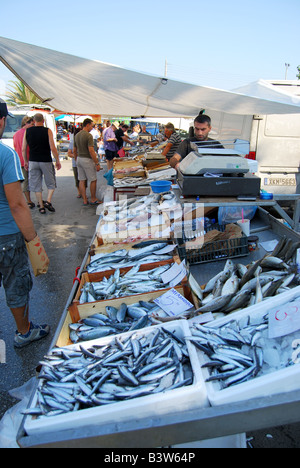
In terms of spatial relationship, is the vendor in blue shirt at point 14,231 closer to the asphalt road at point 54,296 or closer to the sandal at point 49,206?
the asphalt road at point 54,296

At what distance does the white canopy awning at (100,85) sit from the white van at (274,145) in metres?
0.91

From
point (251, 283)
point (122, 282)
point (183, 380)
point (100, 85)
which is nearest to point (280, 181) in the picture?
point (100, 85)

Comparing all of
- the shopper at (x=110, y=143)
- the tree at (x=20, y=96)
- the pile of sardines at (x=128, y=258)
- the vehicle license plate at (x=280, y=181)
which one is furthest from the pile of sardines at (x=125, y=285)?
the tree at (x=20, y=96)

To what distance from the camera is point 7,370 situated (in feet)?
9.82

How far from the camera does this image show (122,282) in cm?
281

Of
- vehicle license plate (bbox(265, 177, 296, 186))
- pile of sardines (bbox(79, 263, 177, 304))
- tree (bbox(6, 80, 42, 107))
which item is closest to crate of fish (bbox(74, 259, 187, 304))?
pile of sardines (bbox(79, 263, 177, 304))

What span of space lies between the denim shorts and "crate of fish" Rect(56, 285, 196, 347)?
82 cm

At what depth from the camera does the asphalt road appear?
230 centimetres

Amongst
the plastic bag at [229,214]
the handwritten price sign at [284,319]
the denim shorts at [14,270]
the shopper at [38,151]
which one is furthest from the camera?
the shopper at [38,151]

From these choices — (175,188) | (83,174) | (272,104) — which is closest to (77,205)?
(83,174)

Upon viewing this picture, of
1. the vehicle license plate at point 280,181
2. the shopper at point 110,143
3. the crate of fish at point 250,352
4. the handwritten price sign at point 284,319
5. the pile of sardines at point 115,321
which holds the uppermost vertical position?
the shopper at point 110,143

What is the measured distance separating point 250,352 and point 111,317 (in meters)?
1.14

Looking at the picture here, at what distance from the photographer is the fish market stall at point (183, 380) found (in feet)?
4.65

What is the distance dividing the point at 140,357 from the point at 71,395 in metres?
0.43
